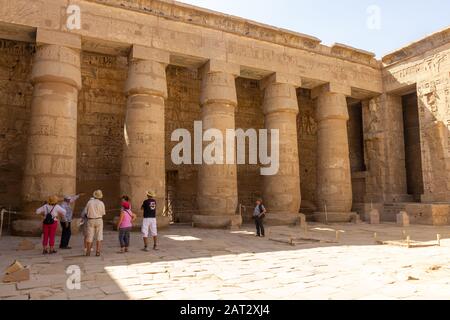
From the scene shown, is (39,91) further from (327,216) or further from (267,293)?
(327,216)

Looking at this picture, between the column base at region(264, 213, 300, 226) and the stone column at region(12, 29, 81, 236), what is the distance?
22.4 ft

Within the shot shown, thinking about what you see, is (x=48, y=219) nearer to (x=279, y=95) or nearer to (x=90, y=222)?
(x=90, y=222)

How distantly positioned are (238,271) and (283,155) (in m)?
8.47

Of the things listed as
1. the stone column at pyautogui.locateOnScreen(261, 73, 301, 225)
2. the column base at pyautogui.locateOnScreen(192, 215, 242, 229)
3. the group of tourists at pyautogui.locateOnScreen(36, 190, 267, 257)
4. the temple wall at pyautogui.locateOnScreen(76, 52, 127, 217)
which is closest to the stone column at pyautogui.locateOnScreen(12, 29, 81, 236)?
the group of tourists at pyautogui.locateOnScreen(36, 190, 267, 257)

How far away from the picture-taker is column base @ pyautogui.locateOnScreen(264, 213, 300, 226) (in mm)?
13008

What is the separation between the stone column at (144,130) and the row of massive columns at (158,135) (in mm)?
31

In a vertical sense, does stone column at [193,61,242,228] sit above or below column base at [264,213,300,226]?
above

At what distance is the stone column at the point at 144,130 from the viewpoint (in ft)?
35.9

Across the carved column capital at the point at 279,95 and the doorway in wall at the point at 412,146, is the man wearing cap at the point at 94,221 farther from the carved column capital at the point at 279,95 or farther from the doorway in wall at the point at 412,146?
the doorway in wall at the point at 412,146

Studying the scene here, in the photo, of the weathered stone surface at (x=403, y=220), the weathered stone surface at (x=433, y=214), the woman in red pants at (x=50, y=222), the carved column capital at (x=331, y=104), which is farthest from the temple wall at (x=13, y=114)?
the weathered stone surface at (x=433, y=214)

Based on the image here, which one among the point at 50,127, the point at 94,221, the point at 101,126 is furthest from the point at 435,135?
the point at 50,127

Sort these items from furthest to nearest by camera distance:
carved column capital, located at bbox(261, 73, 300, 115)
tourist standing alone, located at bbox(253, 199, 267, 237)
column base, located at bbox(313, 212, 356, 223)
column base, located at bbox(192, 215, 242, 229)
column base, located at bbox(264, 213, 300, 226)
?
column base, located at bbox(313, 212, 356, 223) → carved column capital, located at bbox(261, 73, 300, 115) → column base, located at bbox(264, 213, 300, 226) → column base, located at bbox(192, 215, 242, 229) → tourist standing alone, located at bbox(253, 199, 267, 237)

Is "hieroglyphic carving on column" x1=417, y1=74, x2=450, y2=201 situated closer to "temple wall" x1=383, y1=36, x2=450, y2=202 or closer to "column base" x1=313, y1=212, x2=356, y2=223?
"temple wall" x1=383, y1=36, x2=450, y2=202
